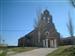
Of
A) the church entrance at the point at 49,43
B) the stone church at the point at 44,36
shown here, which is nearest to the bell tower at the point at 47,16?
the stone church at the point at 44,36

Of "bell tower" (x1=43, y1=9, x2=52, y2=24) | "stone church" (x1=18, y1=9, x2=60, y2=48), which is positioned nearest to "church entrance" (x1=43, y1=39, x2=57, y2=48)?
"stone church" (x1=18, y1=9, x2=60, y2=48)

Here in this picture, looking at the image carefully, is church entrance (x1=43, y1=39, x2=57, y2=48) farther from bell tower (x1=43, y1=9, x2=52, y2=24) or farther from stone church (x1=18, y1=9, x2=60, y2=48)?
bell tower (x1=43, y1=9, x2=52, y2=24)

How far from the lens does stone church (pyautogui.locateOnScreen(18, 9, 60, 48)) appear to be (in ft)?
49.9

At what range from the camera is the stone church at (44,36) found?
15.2 metres

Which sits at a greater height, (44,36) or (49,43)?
(44,36)

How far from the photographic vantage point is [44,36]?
16438 millimetres

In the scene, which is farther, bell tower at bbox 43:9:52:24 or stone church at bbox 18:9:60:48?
stone church at bbox 18:9:60:48

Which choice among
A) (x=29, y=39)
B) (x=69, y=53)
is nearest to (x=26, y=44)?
(x=29, y=39)

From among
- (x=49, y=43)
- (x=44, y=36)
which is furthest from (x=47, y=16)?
(x=49, y=43)

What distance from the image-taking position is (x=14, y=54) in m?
11.8

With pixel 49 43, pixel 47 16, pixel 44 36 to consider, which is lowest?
pixel 49 43

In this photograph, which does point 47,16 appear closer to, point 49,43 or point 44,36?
point 44,36

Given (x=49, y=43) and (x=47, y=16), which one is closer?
(x=47, y=16)

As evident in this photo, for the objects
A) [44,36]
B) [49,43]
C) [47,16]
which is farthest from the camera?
[49,43]
